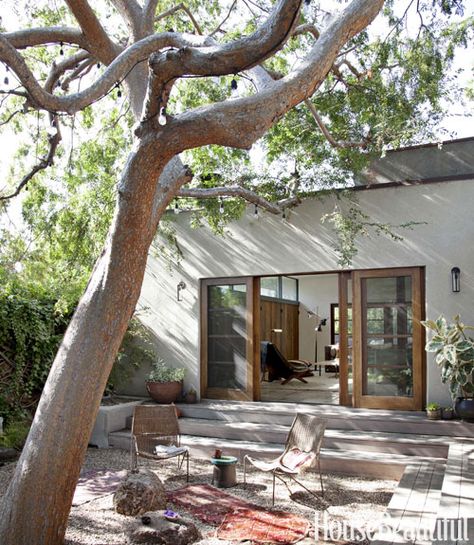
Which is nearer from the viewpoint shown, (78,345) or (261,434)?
(78,345)

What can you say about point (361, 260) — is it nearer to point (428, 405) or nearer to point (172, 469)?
point (428, 405)

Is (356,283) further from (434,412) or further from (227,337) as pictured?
(227,337)

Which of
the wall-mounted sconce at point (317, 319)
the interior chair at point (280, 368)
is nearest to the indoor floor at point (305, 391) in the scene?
the interior chair at point (280, 368)

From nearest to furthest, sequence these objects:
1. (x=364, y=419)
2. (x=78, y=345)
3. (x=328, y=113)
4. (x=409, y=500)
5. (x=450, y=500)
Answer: (x=78, y=345), (x=450, y=500), (x=409, y=500), (x=364, y=419), (x=328, y=113)

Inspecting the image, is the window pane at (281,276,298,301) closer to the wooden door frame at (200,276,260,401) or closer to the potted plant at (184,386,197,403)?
the wooden door frame at (200,276,260,401)

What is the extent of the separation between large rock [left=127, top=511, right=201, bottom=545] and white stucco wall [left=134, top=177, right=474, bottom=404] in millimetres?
4669

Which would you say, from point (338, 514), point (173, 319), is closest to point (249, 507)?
point (338, 514)

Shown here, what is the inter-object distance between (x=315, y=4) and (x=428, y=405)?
560 centimetres

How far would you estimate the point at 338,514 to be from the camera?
5578 mm

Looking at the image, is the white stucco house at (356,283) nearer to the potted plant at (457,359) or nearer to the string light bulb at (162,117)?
the potted plant at (457,359)

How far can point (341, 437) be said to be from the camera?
25.0ft

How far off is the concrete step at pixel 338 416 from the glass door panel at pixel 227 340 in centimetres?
32

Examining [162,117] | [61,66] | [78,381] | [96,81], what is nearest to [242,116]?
[162,117]

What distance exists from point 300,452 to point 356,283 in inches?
127
